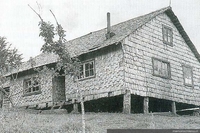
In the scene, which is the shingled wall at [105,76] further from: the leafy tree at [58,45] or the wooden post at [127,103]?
the leafy tree at [58,45]

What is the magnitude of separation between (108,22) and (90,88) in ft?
14.2

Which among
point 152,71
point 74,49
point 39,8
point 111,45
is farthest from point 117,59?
point 39,8

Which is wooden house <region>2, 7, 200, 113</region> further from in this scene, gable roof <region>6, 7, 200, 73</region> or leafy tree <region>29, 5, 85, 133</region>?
leafy tree <region>29, 5, 85, 133</region>

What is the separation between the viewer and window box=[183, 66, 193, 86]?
81.0 feet

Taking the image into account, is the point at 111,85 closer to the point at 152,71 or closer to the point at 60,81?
the point at 152,71

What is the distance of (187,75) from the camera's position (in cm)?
2498

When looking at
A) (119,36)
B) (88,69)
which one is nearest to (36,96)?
(88,69)

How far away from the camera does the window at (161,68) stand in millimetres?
22312

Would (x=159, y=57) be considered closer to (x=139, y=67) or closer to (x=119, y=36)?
(x=139, y=67)

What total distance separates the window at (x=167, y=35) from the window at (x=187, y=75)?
219cm

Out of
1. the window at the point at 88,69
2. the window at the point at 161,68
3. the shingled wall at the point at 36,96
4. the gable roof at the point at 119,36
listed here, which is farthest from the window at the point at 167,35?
the shingled wall at the point at 36,96

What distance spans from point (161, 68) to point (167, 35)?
101 inches

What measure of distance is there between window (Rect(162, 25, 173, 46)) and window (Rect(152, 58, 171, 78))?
1506mm

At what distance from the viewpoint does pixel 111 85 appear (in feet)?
67.9
